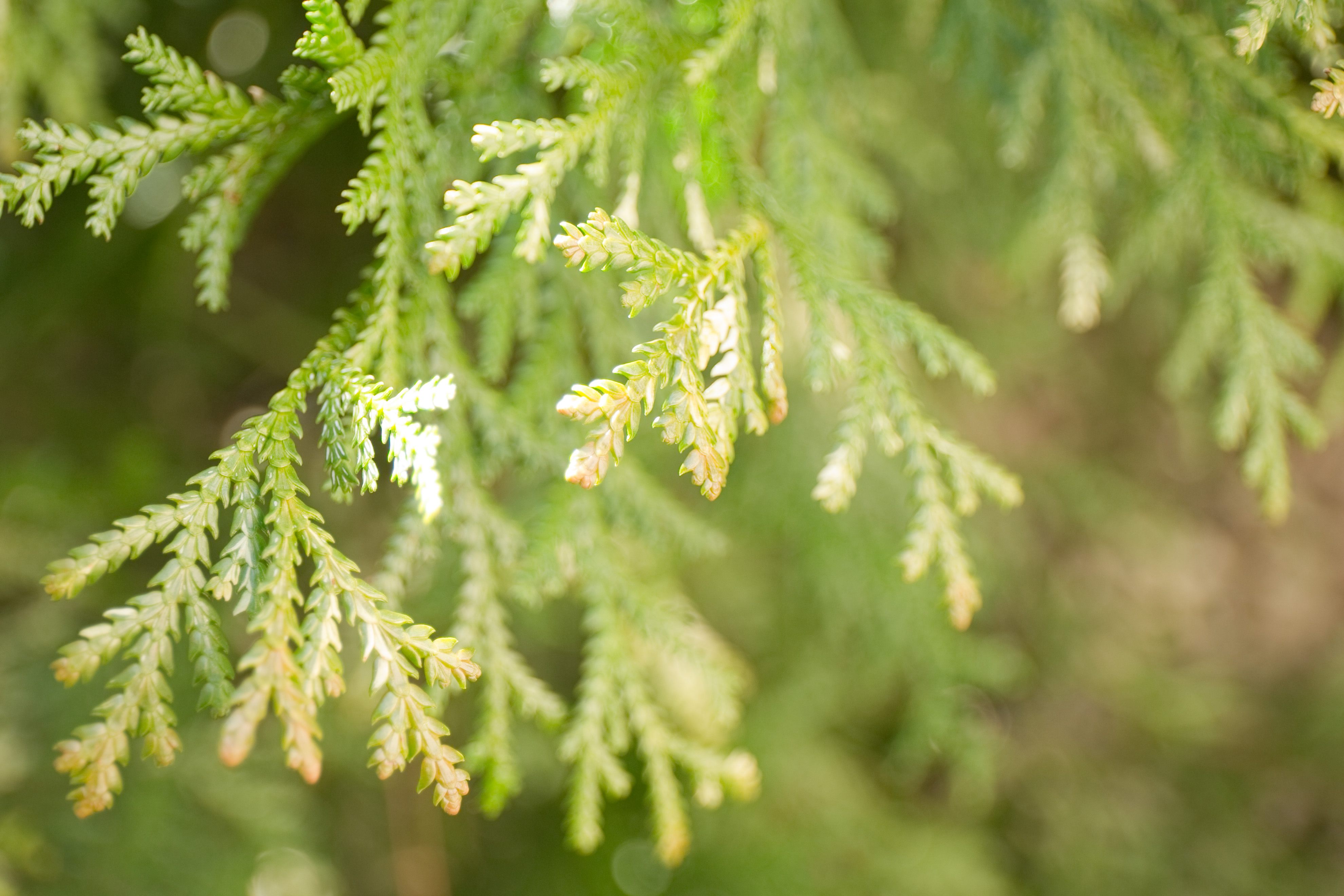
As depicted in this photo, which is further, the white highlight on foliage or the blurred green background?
the blurred green background

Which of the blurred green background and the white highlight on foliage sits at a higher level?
the white highlight on foliage

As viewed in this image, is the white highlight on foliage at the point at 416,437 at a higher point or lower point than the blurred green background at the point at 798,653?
higher

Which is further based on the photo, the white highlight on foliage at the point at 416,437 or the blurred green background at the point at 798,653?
the blurred green background at the point at 798,653

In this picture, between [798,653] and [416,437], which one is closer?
[416,437]

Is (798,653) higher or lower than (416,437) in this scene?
lower
